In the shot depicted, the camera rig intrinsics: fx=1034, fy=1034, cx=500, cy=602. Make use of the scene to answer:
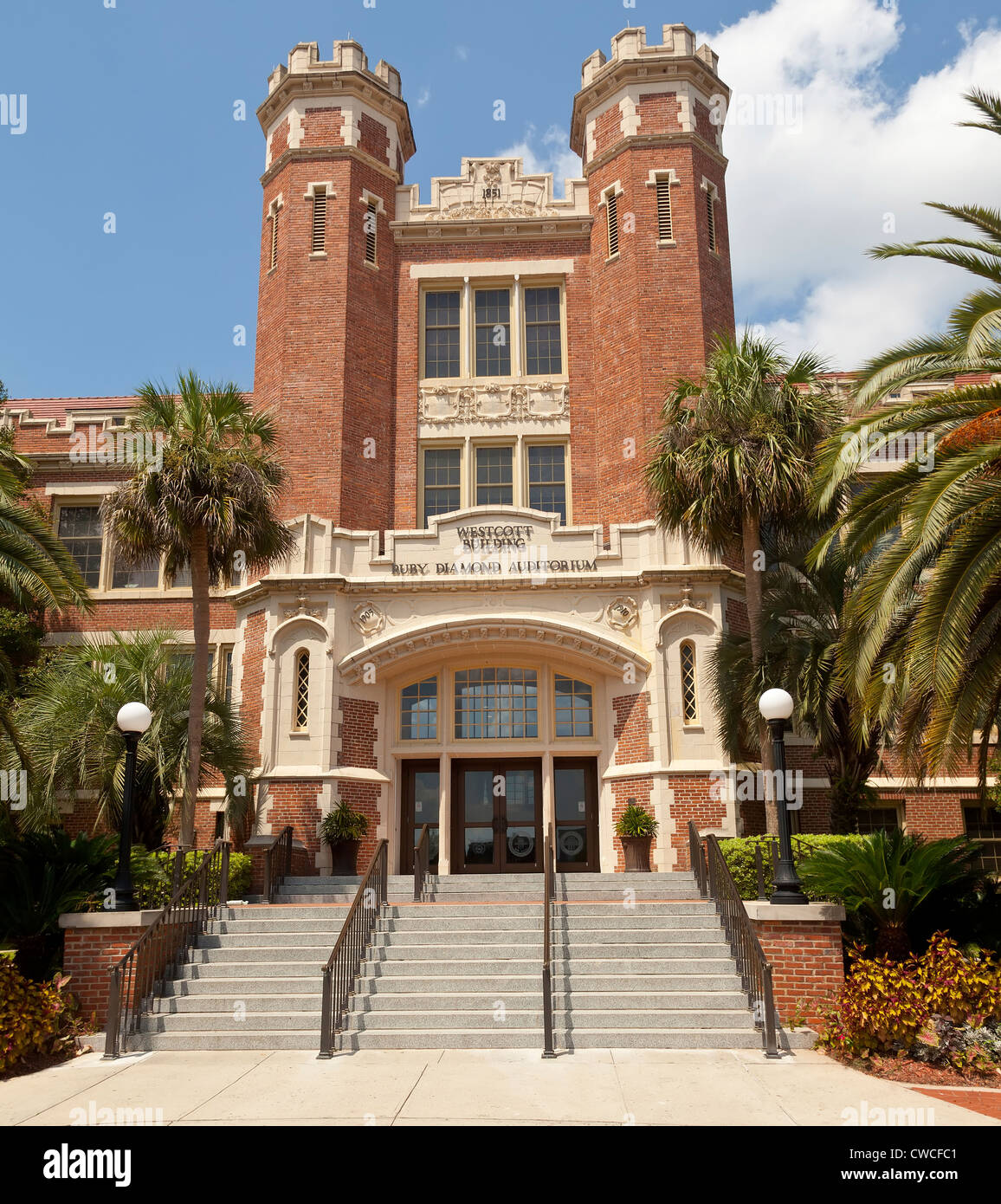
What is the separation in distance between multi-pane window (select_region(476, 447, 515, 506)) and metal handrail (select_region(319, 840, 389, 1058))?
10.2 meters

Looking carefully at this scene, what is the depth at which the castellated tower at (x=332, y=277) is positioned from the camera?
850 inches

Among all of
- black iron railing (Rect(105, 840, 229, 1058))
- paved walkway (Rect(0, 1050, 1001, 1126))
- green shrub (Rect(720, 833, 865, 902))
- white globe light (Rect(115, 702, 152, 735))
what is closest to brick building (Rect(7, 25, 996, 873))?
green shrub (Rect(720, 833, 865, 902))

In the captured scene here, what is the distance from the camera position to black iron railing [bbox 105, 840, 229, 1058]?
10.6 m

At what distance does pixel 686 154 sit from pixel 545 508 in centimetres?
856

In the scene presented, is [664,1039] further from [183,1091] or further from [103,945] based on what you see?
[103,945]

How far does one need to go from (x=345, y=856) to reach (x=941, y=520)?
12169mm

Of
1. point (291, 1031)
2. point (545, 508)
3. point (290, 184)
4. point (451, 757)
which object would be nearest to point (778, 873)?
point (291, 1031)

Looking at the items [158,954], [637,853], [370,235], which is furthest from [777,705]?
[370,235]

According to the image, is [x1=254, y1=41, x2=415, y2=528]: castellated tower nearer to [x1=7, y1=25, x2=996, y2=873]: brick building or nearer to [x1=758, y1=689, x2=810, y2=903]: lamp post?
[x1=7, y1=25, x2=996, y2=873]: brick building

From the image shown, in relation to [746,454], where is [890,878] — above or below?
below

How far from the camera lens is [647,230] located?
22.5 meters

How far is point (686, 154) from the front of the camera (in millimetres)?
A: 23031

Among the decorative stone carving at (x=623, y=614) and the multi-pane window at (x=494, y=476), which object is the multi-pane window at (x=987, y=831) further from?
the multi-pane window at (x=494, y=476)

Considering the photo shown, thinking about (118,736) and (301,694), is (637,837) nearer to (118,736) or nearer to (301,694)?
(301,694)
